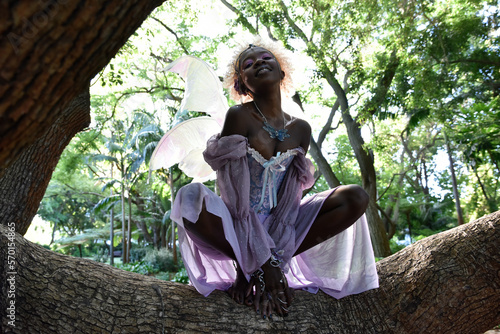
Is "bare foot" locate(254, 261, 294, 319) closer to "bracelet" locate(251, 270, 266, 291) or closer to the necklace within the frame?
"bracelet" locate(251, 270, 266, 291)

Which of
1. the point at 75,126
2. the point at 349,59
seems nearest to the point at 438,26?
the point at 349,59

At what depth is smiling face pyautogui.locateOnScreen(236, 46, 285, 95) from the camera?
2830 millimetres

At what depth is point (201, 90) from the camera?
3461 millimetres

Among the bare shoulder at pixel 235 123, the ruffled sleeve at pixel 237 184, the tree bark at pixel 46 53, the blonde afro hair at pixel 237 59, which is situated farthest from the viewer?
the blonde afro hair at pixel 237 59

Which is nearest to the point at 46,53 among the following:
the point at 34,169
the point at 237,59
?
the point at 237,59

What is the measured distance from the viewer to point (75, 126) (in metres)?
3.20

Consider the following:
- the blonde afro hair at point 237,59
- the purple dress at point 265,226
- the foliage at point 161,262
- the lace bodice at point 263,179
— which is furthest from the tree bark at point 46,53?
the foliage at point 161,262

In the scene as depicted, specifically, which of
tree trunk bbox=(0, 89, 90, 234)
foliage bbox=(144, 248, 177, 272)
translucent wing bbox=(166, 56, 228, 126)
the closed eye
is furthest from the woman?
foliage bbox=(144, 248, 177, 272)

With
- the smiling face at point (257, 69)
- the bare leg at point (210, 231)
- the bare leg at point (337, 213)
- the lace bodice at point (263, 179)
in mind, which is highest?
the smiling face at point (257, 69)

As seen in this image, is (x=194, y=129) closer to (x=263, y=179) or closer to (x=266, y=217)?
(x=263, y=179)

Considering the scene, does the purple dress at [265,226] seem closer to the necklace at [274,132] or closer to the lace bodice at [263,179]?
the lace bodice at [263,179]

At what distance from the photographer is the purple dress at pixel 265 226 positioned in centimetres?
230

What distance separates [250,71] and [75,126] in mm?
1477

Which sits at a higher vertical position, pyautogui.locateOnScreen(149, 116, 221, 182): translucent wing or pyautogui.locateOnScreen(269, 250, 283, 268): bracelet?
pyautogui.locateOnScreen(149, 116, 221, 182): translucent wing
